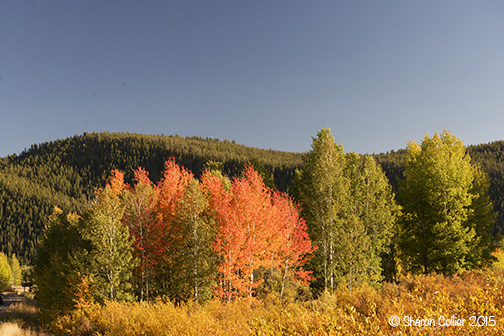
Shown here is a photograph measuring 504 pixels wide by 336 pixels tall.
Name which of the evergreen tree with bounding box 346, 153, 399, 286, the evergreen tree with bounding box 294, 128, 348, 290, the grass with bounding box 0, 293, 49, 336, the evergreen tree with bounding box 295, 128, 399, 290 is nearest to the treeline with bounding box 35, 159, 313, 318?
the evergreen tree with bounding box 294, 128, 348, 290

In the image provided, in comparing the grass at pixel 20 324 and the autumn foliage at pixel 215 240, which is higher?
the autumn foliage at pixel 215 240

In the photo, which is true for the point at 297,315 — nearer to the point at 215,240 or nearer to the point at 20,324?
the point at 215,240

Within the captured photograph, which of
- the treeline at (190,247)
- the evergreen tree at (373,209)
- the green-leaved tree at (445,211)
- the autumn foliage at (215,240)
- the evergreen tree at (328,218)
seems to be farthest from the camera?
the evergreen tree at (373,209)

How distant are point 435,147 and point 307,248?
17668 mm

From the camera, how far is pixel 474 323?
610 cm

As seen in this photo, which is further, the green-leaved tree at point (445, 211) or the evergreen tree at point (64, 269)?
the green-leaved tree at point (445, 211)

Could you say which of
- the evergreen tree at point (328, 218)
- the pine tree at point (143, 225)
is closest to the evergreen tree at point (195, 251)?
the pine tree at point (143, 225)

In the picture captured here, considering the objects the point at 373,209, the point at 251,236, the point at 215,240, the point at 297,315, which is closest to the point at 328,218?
the point at 251,236

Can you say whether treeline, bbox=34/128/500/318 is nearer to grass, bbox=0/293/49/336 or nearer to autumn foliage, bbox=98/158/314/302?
autumn foliage, bbox=98/158/314/302

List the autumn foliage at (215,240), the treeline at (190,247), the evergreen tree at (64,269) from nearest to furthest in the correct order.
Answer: the autumn foliage at (215,240) < the treeline at (190,247) < the evergreen tree at (64,269)

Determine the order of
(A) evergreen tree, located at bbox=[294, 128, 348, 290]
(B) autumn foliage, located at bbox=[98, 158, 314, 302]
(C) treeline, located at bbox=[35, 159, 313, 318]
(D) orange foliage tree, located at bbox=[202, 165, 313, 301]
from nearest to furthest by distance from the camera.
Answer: (D) orange foliage tree, located at bbox=[202, 165, 313, 301]
(B) autumn foliage, located at bbox=[98, 158, 314, 302]
(C) treeline, located at bbox=[35, 159, 313, 318]
(A) evergreen tree, located at bbox=[294, 128, 348, 290]

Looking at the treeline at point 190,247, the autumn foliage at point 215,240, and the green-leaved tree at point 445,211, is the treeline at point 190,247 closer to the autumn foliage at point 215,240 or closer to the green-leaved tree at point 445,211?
the autumn foliage at point 215,240

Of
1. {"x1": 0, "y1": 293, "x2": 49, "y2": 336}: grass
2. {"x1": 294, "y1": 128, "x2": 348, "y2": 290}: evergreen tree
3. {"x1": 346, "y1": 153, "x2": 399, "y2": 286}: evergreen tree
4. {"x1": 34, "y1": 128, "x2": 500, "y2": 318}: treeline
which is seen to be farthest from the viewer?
{"x1": 346, "y1": 153, "x2": 399, "y2": 286}: evergreen tree

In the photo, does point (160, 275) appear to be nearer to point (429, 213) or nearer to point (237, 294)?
point (237, 294)
